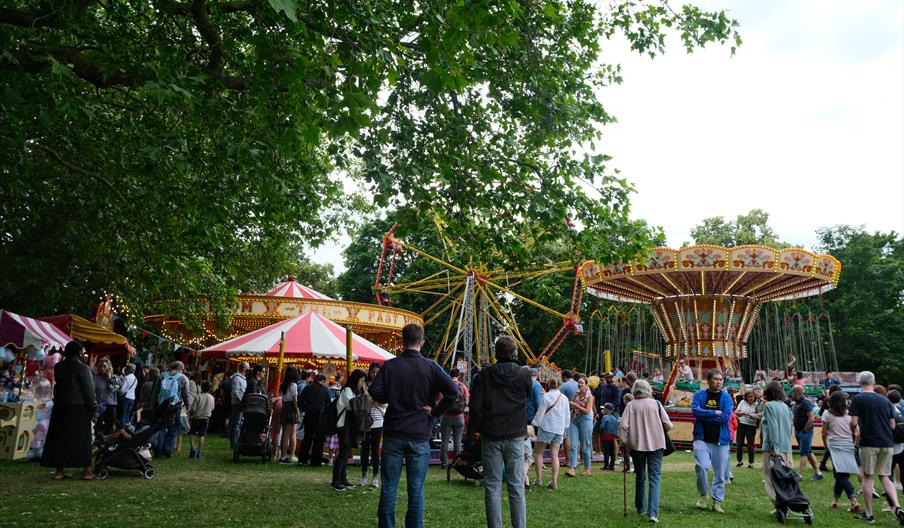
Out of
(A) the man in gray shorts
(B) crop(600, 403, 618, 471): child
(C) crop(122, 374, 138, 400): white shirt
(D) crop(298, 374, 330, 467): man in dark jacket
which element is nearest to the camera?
(A) the man in gray shorts

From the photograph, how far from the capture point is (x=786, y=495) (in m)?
7.85

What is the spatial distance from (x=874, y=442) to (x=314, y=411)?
792cm

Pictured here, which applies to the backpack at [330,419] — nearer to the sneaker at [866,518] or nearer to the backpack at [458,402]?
the backpack at [458,402]

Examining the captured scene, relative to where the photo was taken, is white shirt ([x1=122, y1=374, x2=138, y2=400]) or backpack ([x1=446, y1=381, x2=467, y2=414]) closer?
backpack ([x1=446, y1=381, x2=467, y2=414])

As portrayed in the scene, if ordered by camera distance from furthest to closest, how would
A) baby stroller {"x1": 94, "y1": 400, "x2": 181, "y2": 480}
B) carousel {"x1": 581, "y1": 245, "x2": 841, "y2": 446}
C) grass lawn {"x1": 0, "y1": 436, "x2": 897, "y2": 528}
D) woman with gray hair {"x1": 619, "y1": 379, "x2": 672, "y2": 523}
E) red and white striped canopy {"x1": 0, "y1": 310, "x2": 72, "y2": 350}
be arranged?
1. carousel {"x1": 581, "y1": 245, "x2": 841, "y2": 446}
2. red and white striped canopy {"x1": 0, "y1": 310, "x2": 72, "y2": 350}
3. baby stroller {"x1": 94, "y1": 400, "x2": 181, "y2": 480}
4. woman with gray hair {"x1": 619, "y1": 379, "x2": 672, "y2": 523}
5. grass lawn {"x1": 0, "y1": 436, "x2": 897, "y2": 528}

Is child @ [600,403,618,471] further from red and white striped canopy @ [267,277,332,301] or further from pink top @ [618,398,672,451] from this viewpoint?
red and white striped canopy @ [267,277,332,301]

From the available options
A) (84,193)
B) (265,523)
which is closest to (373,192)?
(265,523)

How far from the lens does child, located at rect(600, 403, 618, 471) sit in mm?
12352

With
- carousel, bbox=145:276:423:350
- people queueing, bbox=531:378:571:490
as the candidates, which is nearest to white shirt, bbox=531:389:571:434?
people queueing, bbox=531:378:571:490

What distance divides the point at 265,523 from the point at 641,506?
13.6 ft

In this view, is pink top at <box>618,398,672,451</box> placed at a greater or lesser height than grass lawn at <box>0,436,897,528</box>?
greater

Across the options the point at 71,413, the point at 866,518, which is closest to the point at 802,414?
the point at 866,518

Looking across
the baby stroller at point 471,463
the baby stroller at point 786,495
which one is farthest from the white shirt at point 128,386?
the baby stroller at point 786,495

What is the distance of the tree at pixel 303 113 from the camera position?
20.5 feet
